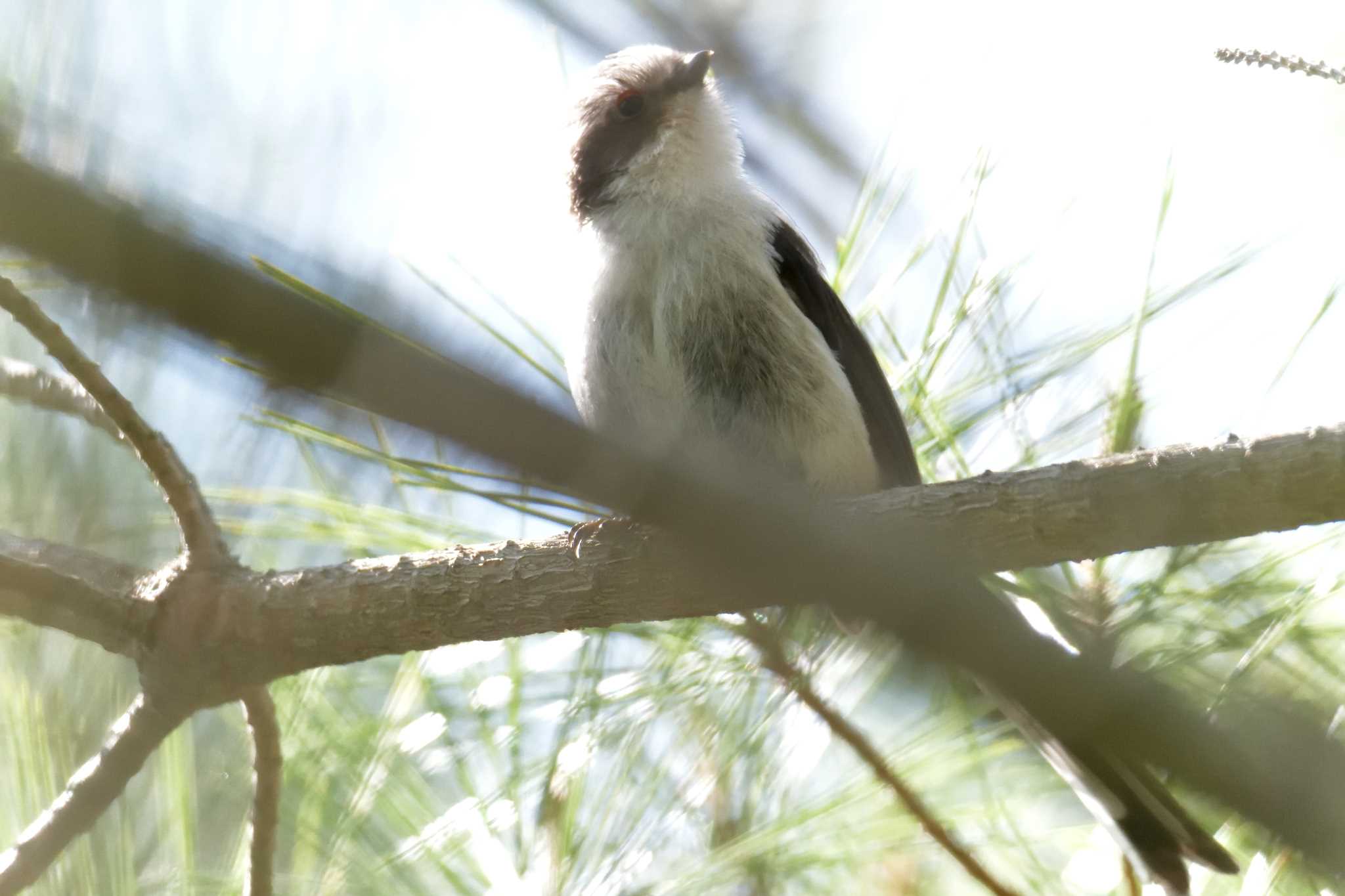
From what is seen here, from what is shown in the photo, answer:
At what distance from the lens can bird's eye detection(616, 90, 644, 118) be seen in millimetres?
3127

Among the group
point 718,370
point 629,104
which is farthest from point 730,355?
point 629,104

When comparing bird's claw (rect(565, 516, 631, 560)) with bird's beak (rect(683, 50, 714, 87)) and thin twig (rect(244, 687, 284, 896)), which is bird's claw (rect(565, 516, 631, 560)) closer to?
thin twig (rect(244, 687, 284, 896))

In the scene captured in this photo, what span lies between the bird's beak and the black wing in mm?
499

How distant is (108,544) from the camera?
2549mm

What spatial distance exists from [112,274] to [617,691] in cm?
174

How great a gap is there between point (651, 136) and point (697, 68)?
28cm

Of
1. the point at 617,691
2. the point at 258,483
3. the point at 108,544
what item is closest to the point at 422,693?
the point at 617,691

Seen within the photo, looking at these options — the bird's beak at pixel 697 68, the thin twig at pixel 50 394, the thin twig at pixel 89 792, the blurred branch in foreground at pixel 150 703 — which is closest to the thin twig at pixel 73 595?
the blurred branch in foreground at pixel 150 703

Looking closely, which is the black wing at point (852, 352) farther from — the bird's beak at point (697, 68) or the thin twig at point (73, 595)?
the thin twig at point (73, 595)

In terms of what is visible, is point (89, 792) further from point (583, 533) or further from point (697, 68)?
Result: point (697, 68)

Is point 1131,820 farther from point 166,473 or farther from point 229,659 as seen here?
point 166,473

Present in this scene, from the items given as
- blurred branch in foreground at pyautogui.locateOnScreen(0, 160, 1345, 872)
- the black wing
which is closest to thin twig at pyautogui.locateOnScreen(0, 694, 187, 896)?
blurred branch in foreground at pyautogui.locateOnScreen(0, 160, 1345, 872)

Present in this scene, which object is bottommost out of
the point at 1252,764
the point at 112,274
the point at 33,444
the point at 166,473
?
the point at 1252,764

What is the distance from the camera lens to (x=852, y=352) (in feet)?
8.88
